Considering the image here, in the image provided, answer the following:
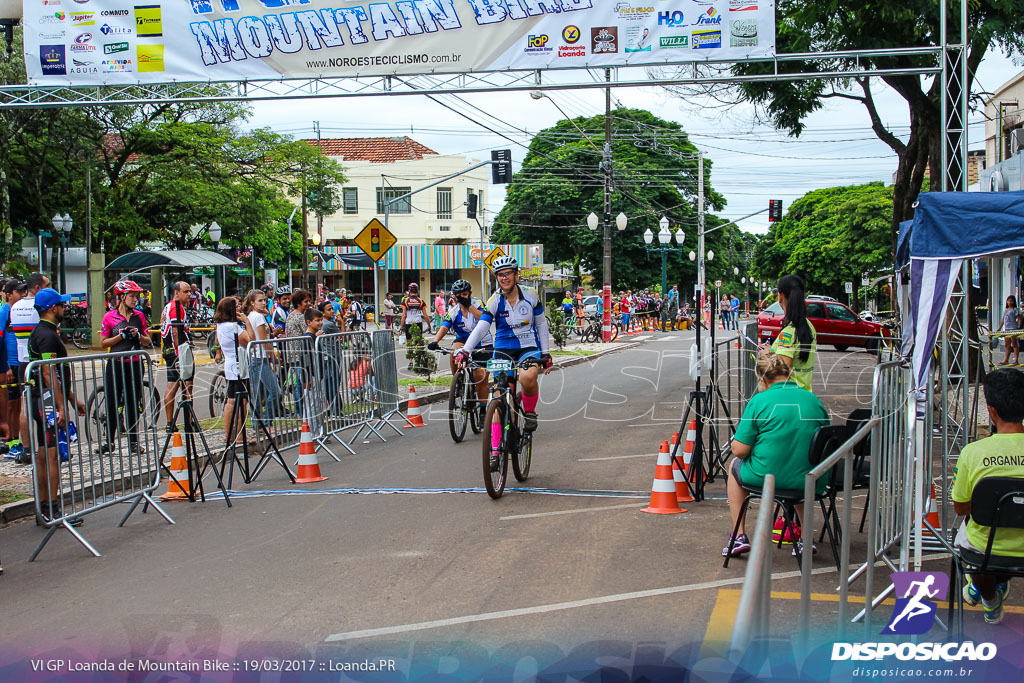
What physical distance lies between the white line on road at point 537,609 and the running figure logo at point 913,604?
128cm

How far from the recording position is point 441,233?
212ft

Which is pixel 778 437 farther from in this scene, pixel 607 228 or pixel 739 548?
pixel 607 228

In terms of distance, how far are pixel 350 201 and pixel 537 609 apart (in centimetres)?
6159

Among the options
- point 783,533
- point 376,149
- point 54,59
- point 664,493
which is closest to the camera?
point 783,533

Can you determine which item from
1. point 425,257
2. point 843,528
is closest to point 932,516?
point 843,528

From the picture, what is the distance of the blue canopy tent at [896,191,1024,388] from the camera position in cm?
599

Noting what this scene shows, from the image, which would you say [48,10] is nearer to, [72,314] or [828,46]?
[828,46]

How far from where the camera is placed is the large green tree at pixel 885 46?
14016mm

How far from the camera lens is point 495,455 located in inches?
322

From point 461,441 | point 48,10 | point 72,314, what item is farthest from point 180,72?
point 72,314

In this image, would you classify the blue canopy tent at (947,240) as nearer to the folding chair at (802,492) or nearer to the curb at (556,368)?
the folding chair at (802,492)

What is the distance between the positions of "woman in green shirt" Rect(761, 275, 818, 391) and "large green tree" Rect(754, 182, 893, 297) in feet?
146

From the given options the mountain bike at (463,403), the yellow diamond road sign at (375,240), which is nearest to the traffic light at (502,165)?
the yellow diamond road sign at (375,240)

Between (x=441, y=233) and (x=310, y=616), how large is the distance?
198 feet
